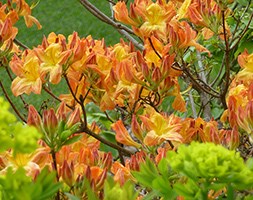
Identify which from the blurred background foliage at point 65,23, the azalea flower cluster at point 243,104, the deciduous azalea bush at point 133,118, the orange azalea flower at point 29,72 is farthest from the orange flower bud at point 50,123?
the blurred background foliage at point 65,23

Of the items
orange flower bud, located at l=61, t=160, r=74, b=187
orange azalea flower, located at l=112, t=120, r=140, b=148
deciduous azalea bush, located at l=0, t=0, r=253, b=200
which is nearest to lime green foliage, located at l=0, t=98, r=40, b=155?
deciduous azalea bush, located at l=0, t=0, r=253, b=200

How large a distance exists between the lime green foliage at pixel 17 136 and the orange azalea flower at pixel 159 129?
74cm

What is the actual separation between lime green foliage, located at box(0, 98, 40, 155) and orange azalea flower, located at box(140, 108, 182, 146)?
74 centimetres

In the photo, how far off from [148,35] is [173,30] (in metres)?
0.13

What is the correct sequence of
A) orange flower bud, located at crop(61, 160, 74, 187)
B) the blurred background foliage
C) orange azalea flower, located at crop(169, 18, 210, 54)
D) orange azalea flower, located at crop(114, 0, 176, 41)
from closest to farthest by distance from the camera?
orange flower bud, located at crop(61, 160, 74, 187)
orange azalea flower, located at crop(169, 18, 210, 54)
orange azalea flower, located at crop(114, 0, 176, 41)
the blurred background foliage

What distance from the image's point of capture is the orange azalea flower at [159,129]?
1.41 m

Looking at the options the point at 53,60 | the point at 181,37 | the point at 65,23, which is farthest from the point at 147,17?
the point at 65,23

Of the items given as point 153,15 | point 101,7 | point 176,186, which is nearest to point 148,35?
point 153,15

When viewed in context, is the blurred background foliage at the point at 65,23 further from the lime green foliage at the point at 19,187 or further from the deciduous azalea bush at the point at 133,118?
the lime green foliage at the point at 19,187

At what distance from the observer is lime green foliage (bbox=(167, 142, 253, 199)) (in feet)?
2.33

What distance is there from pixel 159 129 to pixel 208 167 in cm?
73

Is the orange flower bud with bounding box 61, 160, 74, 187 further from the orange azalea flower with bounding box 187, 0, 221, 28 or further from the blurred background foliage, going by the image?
the blurred background foliage

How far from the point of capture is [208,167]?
0.71 m

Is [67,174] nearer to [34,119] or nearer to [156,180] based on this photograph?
[34,119]
